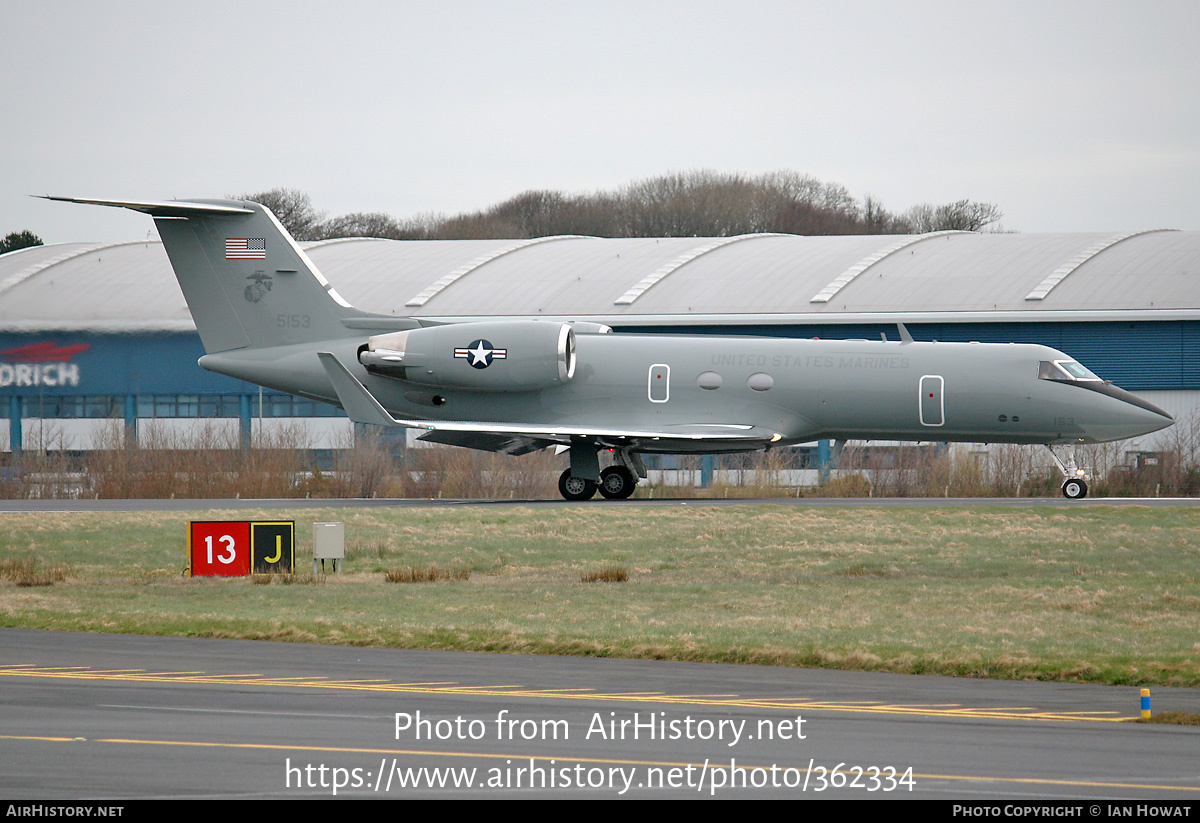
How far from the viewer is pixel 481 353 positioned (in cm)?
2950

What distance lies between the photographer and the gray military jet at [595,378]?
28.6 m

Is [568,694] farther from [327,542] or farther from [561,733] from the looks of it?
[327,542]

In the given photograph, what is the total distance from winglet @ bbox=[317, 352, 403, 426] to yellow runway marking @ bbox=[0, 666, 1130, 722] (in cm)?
1612

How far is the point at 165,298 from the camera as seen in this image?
48.3 m

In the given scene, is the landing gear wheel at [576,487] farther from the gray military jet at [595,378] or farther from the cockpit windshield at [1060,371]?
the cockpit windshield at [1060,371]

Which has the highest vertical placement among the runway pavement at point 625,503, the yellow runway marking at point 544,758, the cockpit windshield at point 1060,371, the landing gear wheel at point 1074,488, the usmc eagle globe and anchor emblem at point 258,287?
the usmc eagle globe and anchor emblem at point 258,287

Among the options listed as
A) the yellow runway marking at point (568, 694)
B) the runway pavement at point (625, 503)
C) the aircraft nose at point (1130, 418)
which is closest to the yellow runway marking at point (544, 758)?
the yellow runway marking at point (568, 694)

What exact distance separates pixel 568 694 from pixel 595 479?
19.7 meters

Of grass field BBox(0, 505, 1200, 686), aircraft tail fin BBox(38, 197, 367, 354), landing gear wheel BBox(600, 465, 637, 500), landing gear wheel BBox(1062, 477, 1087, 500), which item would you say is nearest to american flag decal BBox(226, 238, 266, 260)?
aircraft tail fin BBox(38, 197, 367, 354)

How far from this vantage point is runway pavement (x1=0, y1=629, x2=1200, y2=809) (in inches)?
288

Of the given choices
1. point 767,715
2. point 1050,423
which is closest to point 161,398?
point 1050,423

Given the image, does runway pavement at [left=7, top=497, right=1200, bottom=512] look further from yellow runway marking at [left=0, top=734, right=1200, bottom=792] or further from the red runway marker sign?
yellow runway marking at [left=0, top=734, right=1200, bottom=792]

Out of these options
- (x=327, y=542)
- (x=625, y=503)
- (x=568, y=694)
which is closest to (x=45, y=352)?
(x=625, y=503)
